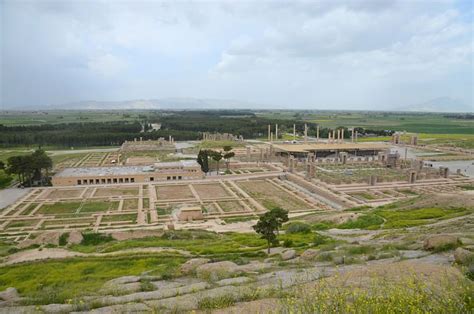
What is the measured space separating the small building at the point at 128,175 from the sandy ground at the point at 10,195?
13.6 ft

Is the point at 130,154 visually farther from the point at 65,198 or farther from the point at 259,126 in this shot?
the point at 259,126

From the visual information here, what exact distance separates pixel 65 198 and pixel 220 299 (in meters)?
35.5

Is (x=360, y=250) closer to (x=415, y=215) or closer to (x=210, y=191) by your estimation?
(x=415, y=215)

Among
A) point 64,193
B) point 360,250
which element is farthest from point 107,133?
point 360,250

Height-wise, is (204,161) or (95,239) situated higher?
(204,161)

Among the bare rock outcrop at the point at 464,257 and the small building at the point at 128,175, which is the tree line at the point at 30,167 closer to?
the small building at the point at 128,175

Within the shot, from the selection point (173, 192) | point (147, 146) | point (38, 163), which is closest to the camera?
point (173, 192)

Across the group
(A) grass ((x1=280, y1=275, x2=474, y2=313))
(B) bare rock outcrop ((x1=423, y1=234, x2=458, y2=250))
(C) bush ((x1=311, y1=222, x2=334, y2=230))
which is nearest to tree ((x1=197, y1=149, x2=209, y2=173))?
(C) bush ((x1=311, y1=222, x2=334, y2=230))

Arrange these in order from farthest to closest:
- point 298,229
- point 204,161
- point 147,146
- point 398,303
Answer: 1. point 147,146
2. point 204,161
3. point 298,229
4. point 398,303

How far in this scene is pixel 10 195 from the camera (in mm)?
38688

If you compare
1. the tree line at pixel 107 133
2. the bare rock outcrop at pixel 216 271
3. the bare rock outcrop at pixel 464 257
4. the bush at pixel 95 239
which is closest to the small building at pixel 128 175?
the bush at pixel 95 239

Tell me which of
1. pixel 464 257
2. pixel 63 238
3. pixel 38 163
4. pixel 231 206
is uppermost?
pixel 464 257

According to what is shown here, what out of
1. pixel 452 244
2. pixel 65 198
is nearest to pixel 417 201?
pixel 452 244

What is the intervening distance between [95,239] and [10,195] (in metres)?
21.9
